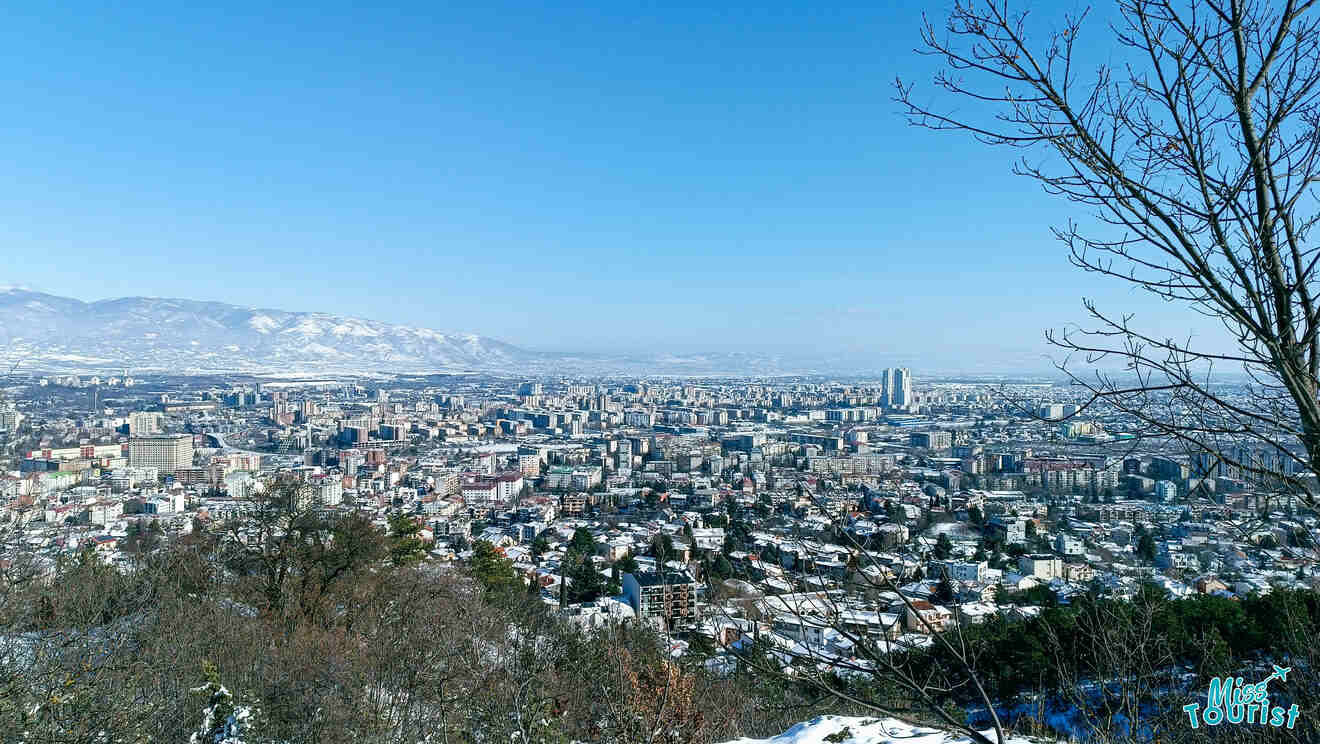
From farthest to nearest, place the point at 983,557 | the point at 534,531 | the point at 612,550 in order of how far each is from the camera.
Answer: the point at 534,531
the point at 612,550
the point at 983,557

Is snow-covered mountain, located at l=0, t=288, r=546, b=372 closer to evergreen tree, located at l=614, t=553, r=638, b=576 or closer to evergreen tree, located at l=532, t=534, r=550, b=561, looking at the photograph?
evergreen tree, located at l=532, t=534, r=550, b=561

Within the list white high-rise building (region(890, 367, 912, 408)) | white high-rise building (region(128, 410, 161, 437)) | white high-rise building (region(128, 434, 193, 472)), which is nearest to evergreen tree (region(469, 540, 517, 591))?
white high-rise building (region(128, 434, 193, 472))

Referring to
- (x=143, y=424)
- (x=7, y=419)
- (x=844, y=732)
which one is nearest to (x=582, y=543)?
(x=7, y=419)

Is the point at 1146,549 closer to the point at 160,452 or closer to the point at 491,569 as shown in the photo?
the point at 491,569

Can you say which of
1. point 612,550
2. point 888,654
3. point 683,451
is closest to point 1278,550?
point 888,654

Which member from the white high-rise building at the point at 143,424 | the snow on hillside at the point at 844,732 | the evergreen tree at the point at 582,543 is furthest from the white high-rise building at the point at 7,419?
the white high-rise building at the point at 143,424

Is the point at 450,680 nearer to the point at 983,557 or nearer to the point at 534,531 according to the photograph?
the point at 983,557
